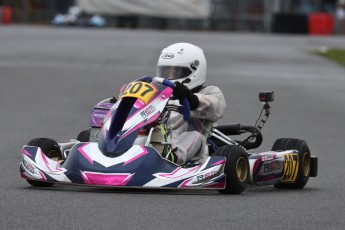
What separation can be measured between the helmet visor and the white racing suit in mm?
186

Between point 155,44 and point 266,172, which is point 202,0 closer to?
point 155,44

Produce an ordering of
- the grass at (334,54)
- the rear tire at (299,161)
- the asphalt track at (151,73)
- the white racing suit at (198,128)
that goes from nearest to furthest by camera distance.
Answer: the asphalt track at (151,73)
the white racing suit at (198,128)
the rear tire at (299,161)
the grass at (334,54)

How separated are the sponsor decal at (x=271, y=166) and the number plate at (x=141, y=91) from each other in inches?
44.9

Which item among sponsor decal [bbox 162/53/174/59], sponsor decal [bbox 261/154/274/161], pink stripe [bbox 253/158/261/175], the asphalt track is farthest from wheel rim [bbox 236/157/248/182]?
sponsor decal [bbox 162/53/174/59]

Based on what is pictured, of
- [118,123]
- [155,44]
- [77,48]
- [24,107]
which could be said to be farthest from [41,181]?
[155,44]

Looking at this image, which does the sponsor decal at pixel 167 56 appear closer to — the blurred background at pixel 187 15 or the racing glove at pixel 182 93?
the racing glove at pixel 182 93

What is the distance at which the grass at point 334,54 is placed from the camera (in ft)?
96.1

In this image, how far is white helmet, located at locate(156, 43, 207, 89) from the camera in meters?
8.30

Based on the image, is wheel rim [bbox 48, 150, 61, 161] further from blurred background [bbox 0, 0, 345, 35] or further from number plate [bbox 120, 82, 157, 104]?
blurred background [bbox 0, 0, 345, 35]

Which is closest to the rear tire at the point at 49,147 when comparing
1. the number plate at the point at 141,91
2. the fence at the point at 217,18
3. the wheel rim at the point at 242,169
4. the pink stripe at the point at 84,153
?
the pink stripe at the point at 84,153

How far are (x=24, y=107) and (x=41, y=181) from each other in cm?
912

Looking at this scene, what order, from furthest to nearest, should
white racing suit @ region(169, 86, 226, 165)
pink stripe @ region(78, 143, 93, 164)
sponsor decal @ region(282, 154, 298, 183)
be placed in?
sponsor decal @ region(282, 154, 298, 183) → white racing suit @ region(169, 86, 226, 165) → pink stripe @ region(78, 143, 93, 164)

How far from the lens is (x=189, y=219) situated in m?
6.12

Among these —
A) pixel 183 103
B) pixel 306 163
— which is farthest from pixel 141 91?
pixel 306 163
